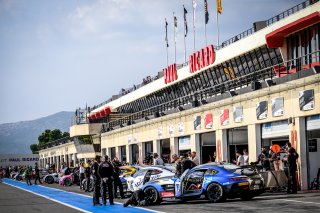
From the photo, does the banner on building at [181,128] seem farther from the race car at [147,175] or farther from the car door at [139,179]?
the car door at [139,179]

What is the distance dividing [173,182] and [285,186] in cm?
556

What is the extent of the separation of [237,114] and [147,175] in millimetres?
7579

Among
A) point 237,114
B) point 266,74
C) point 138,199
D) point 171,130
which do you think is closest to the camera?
point 138,199

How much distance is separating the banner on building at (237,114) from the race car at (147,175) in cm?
688

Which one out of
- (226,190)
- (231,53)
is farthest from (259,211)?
(231,53)

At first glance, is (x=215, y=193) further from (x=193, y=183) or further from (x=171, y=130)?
(x=171, y=130)

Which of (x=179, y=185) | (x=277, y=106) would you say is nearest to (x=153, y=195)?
(x=179, y=185)

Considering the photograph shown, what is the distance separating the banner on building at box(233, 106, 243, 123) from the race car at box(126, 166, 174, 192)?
6.88 m

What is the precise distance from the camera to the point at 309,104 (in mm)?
23609

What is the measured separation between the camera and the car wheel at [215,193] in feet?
65.1

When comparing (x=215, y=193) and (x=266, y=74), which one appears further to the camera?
(x=266, y=74)

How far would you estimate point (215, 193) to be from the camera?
20000 mm

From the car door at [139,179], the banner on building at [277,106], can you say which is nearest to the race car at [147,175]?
the car door at [139,179]

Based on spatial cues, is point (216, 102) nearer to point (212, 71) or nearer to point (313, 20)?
point (313, 20)
